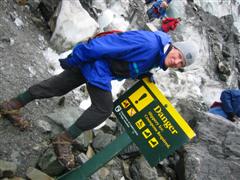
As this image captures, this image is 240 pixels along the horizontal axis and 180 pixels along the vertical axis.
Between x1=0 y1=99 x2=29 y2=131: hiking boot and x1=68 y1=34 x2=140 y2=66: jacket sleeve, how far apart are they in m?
1.21

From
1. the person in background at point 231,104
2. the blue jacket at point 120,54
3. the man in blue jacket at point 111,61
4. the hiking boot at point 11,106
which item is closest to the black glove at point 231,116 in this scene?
the person in background at point 231,104

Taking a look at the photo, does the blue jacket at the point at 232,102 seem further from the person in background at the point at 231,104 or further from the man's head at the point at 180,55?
the man's head at the point at 180,55

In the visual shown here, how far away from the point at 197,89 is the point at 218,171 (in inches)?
219

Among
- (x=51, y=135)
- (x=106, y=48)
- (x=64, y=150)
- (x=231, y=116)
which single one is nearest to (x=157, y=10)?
(x=231, y=116)

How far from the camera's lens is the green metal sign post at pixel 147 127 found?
4.01 meters

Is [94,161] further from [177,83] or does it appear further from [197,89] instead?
[197,89]

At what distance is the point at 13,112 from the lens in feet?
16.6

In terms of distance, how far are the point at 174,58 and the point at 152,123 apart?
30.5 inches

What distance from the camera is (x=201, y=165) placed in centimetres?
591

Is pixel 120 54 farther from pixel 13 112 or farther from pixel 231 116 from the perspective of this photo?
pixel 231 116

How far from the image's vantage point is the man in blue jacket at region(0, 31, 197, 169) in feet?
13.9

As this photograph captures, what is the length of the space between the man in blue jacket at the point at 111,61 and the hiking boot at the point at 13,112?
777mm

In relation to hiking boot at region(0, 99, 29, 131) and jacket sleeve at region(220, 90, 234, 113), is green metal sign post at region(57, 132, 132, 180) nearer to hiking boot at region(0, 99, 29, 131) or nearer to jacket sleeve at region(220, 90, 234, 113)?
hiking boot at region(0, 99, 29, 131)

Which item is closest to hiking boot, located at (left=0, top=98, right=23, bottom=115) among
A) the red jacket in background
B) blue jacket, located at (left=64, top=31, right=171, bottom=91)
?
blue jacket, located at (left=64, top=31, right=171, bottom=91)
